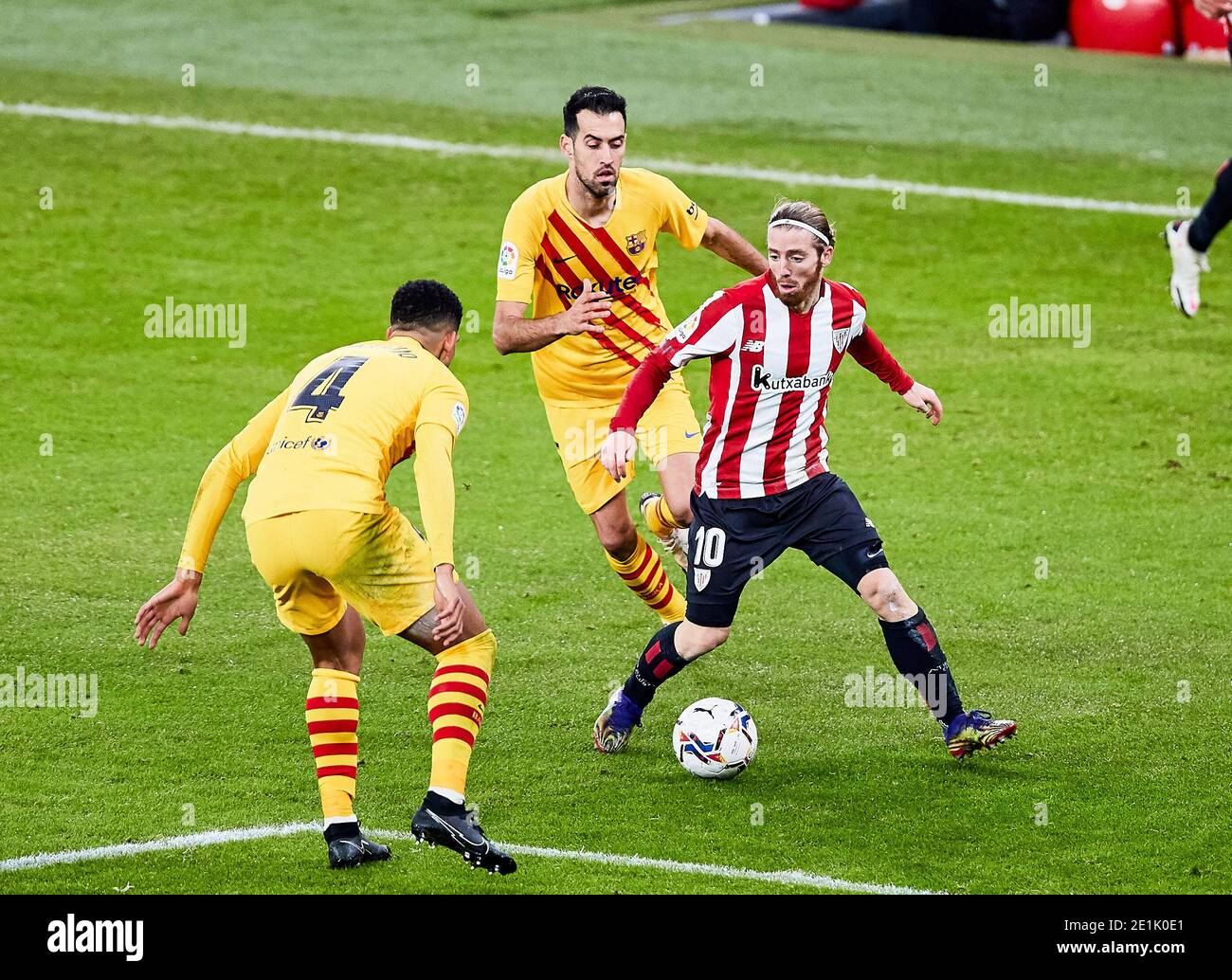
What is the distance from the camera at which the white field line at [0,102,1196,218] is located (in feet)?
60.0

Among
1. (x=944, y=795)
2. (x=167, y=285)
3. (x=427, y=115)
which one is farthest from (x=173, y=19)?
(x=944, y=795)

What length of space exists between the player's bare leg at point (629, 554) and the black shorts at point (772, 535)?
1.31 m

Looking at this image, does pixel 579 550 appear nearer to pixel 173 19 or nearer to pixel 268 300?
pixel 268 300

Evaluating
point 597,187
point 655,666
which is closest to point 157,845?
point 655,666

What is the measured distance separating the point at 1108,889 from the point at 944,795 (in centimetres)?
102

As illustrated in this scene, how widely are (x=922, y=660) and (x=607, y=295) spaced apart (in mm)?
2380

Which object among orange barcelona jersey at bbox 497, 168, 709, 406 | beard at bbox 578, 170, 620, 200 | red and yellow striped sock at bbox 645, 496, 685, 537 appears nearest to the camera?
beard at bbox 578, 170, 620, 200

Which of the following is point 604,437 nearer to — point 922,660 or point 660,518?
point 660,518

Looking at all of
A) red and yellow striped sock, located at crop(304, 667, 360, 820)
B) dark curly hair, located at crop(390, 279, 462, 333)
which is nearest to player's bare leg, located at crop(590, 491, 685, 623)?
dark curly hair, located at crop(390, 279, 462, 333)

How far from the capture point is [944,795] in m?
7.50

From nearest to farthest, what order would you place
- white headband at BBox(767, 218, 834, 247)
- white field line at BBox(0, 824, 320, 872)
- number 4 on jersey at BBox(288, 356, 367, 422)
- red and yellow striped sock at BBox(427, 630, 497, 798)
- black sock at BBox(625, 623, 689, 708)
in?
red and yellow striped sock at BBox(427, 630, 497, 798)
number 4 on jersey at BBox(288, 356, 367, 422)
white field line at BBox(0, 824, 320, 872)
white headband at BBox(767, 218, 834, 247)
black sock at BBox(625, 623, 689, 708)

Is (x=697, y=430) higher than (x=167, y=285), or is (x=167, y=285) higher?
(x=167, y=285)

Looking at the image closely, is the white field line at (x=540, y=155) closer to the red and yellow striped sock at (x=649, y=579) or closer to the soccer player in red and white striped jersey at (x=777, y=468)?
the red and yellow striped sock at (x=649, y=579)

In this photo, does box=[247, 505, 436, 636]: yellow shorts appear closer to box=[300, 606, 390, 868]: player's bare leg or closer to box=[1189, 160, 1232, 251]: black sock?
box=[300, 606, 390, 868]: player's bare leg
